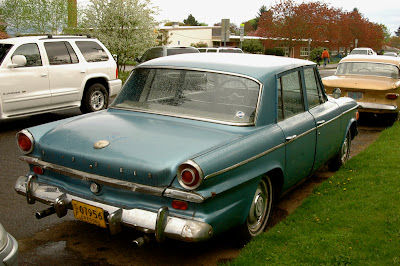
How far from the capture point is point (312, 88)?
19.3 feet

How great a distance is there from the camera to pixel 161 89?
485 cm

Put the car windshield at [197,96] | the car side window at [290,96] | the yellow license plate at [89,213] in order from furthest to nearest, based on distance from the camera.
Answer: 1. the car side window at [290,96]
2. the car windshield at [197,96]
3. the yellow license plate at [89,213]

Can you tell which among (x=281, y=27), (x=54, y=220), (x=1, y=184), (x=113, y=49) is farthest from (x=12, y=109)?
(x=281, y=27)

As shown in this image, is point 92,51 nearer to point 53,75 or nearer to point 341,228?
point 53,75

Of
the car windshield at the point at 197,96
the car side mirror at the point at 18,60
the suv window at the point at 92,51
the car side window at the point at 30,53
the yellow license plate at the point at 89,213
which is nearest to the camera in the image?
the yellow license plate at the point at 89,213

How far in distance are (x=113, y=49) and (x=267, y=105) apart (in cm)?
1985

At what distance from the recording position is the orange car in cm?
1062

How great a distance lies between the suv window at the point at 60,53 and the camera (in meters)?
10.3

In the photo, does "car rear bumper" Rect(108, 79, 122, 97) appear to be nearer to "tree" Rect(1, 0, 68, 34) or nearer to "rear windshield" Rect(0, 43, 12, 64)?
"rear windshield" Rect(0, 43, 12, 64)

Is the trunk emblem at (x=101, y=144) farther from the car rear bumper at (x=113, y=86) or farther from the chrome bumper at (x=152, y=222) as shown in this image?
the car rear bumper at (x=113, y=86)

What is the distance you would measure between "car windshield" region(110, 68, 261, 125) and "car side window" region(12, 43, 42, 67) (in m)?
5.68

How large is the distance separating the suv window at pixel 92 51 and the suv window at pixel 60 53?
1.14ft

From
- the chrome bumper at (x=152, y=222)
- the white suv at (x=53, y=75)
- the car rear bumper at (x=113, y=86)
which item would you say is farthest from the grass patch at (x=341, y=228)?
the car rear bumper at (x=113, y=86)

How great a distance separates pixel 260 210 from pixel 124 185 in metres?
1.46
